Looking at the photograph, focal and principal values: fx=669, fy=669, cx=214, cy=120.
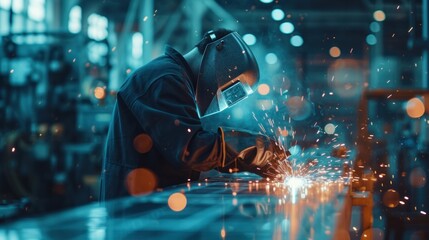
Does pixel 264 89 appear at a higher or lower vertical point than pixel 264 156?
higher

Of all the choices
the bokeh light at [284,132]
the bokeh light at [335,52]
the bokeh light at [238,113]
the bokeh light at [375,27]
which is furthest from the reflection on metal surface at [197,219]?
Answer: the bokeh light at [375,27]

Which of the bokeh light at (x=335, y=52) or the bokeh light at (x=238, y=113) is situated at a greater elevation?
the bokeh light at (x=335, y=52)

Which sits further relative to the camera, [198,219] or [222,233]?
[198,219]

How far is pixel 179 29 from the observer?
21.1ft

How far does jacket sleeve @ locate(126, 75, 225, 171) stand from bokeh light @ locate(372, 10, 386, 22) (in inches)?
188

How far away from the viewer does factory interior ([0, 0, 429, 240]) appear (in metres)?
1.15

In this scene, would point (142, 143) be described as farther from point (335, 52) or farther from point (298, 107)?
point (335, 52)

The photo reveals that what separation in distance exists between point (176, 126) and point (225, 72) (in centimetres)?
40

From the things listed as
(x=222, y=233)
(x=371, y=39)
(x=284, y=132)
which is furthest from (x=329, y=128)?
(x=371, y=39)

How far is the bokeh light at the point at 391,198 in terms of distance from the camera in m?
4.42

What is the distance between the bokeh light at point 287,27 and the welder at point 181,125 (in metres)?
1.74

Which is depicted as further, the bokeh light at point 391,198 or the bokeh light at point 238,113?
the bokeh light at point 391,198

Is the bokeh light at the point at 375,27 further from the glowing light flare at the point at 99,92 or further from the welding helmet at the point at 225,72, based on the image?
the welding helmet at the point at 225,72

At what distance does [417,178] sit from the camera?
5.49 meters
